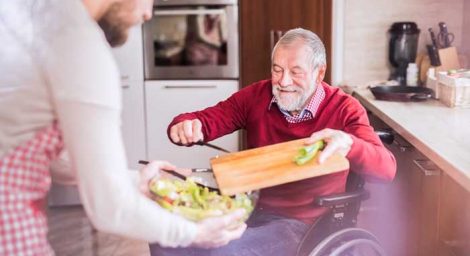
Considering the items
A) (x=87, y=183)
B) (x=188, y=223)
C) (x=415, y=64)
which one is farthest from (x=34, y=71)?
(x=415, y=64)

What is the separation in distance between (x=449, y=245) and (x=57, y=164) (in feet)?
4.55

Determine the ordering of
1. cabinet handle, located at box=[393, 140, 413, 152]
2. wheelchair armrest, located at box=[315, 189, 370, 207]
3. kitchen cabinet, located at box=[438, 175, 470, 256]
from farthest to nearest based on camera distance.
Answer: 1. cabinet handle, located at box=[393, 140, 413, 152]
2. kitchen cabinet, located at box=[438, 175, 470, 256]
3. wheelchair armrest, located at box=[315, 189, 370, 207]

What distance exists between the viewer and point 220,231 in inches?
34.5

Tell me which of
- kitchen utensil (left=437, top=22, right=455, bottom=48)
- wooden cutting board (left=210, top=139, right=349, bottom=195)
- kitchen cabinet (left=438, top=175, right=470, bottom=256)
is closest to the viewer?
wooden cutting board (left=210, top=139, right=349, bottom=195)

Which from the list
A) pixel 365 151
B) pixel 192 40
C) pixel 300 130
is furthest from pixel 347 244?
pixel 192 40

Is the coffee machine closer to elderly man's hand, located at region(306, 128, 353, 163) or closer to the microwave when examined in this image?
the microwave

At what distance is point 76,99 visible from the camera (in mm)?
711

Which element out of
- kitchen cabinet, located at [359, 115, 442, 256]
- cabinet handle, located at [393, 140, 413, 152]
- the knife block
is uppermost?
the knife block

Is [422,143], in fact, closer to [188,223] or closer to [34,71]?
[188,223]

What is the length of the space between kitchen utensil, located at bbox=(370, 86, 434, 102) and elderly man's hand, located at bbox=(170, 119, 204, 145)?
3.20 ft

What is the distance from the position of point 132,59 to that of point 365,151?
1.93 meters

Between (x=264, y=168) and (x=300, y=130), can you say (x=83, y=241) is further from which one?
(x=264, y=168)

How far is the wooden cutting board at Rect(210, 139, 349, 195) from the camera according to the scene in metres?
1.04

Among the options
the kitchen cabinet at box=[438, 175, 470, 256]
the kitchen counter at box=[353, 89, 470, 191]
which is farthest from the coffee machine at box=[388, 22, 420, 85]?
the kitchen cabinet at box=[438, 175, 470, 256]
